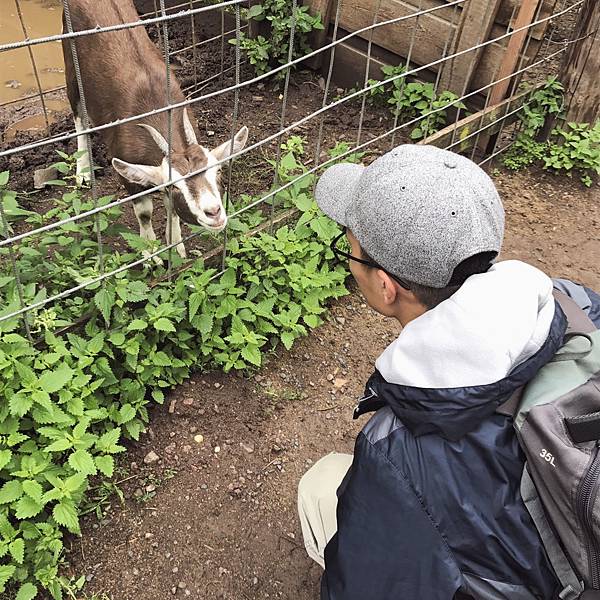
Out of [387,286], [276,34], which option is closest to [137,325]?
[387,286]

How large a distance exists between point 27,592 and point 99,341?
906 millimetres

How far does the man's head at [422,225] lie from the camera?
1.50 meters

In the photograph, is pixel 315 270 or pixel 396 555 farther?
pixel 315 270

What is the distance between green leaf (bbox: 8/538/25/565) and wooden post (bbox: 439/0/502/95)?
3.63 metres

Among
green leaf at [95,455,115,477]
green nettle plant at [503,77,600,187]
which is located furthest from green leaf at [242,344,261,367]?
green nettle plant at [503,77,600,187]

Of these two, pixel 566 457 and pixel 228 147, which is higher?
pixel 566 457

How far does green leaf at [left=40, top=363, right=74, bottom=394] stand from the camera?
7.52 feet

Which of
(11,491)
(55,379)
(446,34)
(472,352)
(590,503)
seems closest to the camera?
(590,503)

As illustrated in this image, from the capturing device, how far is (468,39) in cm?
445

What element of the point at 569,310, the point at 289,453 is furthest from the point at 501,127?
the point at 569,310

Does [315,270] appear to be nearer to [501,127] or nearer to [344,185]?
[344,185]

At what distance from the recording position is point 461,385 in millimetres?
1348

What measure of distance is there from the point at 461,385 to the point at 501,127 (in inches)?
148

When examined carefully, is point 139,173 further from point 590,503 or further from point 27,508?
point 590,503
